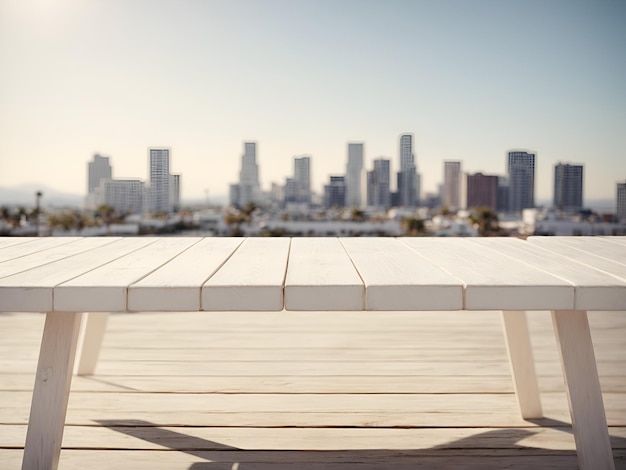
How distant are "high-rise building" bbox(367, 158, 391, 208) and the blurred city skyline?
44.2 inches

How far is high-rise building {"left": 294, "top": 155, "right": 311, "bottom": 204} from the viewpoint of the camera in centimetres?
1180

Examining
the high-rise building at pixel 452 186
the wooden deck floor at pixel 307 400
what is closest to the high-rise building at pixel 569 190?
the high-rise building at pixel 452 186

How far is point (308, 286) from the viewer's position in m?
0.76

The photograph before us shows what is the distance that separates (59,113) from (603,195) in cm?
1674

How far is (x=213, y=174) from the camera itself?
1627 cm

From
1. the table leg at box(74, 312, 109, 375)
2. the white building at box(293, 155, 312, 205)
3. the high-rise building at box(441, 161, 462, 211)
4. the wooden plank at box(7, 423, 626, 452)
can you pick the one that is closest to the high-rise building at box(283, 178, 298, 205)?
the white building at box(293, 155, 312, 205)

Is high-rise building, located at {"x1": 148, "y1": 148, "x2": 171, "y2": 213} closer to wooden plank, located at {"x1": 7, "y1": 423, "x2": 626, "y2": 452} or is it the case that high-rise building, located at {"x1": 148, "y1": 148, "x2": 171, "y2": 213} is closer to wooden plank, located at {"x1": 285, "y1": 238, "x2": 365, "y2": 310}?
wooden plank, located at {"x1": 7, "y1": 423, "x2": 626, "y2": 452}

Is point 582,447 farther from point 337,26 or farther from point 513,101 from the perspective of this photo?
point 513,101

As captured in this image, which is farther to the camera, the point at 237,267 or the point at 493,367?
the point at 493,367

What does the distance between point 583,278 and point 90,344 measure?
158 cm

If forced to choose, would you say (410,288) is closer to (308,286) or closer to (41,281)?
(308,286)

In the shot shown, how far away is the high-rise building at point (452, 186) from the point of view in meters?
11.6

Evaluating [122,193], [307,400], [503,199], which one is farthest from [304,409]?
[503,199]

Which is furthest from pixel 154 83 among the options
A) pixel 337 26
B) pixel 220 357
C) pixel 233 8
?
pixel 220 357
